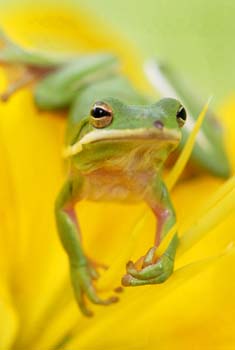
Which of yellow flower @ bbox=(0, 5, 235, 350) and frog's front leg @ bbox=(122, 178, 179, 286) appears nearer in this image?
frog's front leg @ bbox=(122, 178, 179, 286)

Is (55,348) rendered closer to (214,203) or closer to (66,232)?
(66,232)

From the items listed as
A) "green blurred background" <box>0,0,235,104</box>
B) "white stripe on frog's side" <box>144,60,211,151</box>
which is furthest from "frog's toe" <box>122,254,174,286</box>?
"green blurred background" <box>0,0,235,104</box>

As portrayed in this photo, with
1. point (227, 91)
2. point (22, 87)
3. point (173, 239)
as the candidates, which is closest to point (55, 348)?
point (173, 239)

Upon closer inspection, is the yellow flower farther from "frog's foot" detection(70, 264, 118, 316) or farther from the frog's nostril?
the frog's nostril

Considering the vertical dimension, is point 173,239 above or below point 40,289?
above

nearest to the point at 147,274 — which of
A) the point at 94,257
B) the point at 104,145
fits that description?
the point at 104,145

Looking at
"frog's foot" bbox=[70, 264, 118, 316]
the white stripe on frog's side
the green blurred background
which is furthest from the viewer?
the green blurred background

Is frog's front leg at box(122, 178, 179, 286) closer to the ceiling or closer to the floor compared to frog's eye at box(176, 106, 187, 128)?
closer to the floor

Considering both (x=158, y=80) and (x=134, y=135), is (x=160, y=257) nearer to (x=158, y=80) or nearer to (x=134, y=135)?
(x=134, y=135)
